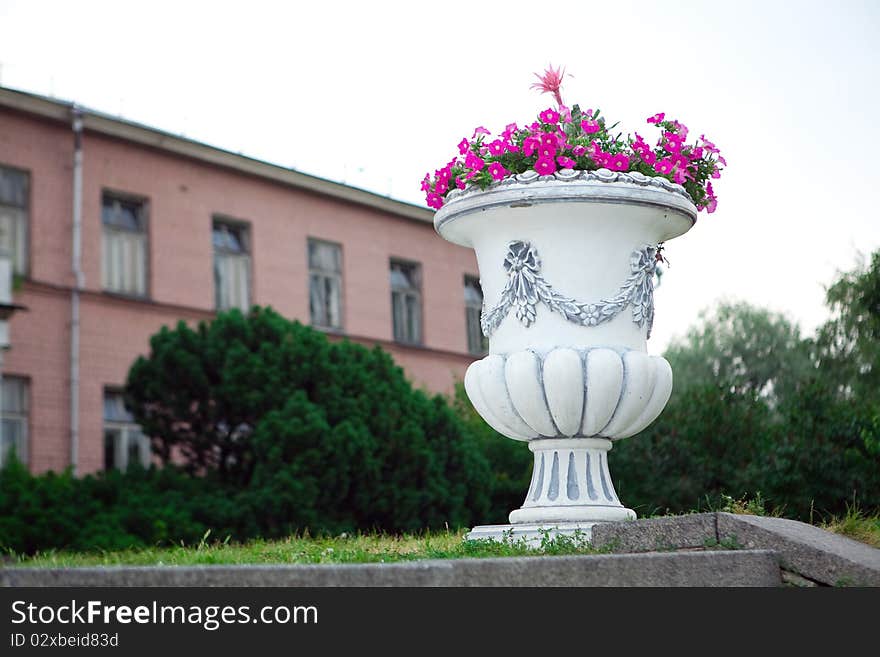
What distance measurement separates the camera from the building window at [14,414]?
54.7 feet

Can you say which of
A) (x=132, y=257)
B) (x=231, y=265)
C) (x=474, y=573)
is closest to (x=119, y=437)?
(x=132, y=257)

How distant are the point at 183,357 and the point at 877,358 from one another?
973cm

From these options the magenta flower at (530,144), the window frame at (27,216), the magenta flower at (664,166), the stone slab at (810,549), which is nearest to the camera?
the stone slab at (810,549)

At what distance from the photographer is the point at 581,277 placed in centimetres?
639

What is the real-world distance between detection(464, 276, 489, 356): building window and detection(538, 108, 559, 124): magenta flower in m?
18.4

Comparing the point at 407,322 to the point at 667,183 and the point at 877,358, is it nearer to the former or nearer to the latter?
the point at 877,358

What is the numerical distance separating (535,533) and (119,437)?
13164 mm

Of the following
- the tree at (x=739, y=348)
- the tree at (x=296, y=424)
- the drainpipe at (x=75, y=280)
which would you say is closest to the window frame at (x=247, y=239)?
the drainpipe at (x=75, y=280)

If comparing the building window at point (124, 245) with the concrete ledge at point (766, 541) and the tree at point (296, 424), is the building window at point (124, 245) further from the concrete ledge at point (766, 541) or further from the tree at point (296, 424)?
the concrete ledge at point (766, 541)

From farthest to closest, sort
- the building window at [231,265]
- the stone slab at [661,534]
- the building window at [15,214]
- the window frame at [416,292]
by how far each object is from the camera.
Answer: the window frame at [416,292] < the building window at [231,265] < the building window at [15,214] < the stone slab at [661,534]

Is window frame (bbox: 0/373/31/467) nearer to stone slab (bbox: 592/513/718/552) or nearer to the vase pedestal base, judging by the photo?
the vase pedestal base

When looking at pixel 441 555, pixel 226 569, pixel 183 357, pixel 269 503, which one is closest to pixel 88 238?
pixel 183 357

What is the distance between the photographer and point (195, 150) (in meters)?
19.7

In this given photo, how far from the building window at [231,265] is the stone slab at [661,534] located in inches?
600
